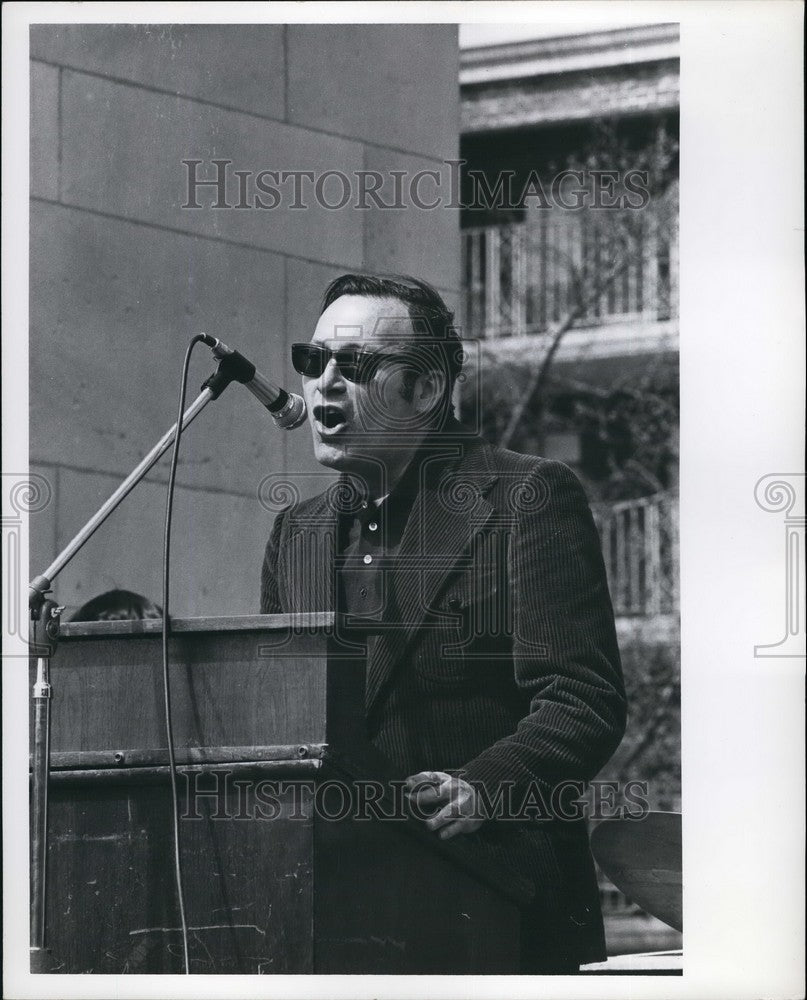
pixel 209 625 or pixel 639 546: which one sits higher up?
pixel 639 546

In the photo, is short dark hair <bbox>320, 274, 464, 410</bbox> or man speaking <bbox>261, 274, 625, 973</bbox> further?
short dark hair <bbox>320, 274, 464, 410</bbox>

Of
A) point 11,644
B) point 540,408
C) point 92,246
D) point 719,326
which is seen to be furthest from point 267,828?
point 540,408

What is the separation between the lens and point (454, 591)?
4.75m

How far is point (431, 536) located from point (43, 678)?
979mm

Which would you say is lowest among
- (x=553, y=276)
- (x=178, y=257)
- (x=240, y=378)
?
(x=240, y=378)

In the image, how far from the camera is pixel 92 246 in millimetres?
6039

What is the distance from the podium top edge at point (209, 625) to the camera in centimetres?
398

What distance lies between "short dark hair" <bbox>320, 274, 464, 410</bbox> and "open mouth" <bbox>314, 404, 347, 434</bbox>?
250 millimetres

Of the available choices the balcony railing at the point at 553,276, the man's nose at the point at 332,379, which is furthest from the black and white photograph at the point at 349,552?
the balcony railing at the point at 553,276

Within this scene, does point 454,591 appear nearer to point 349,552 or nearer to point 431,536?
point 431,536
